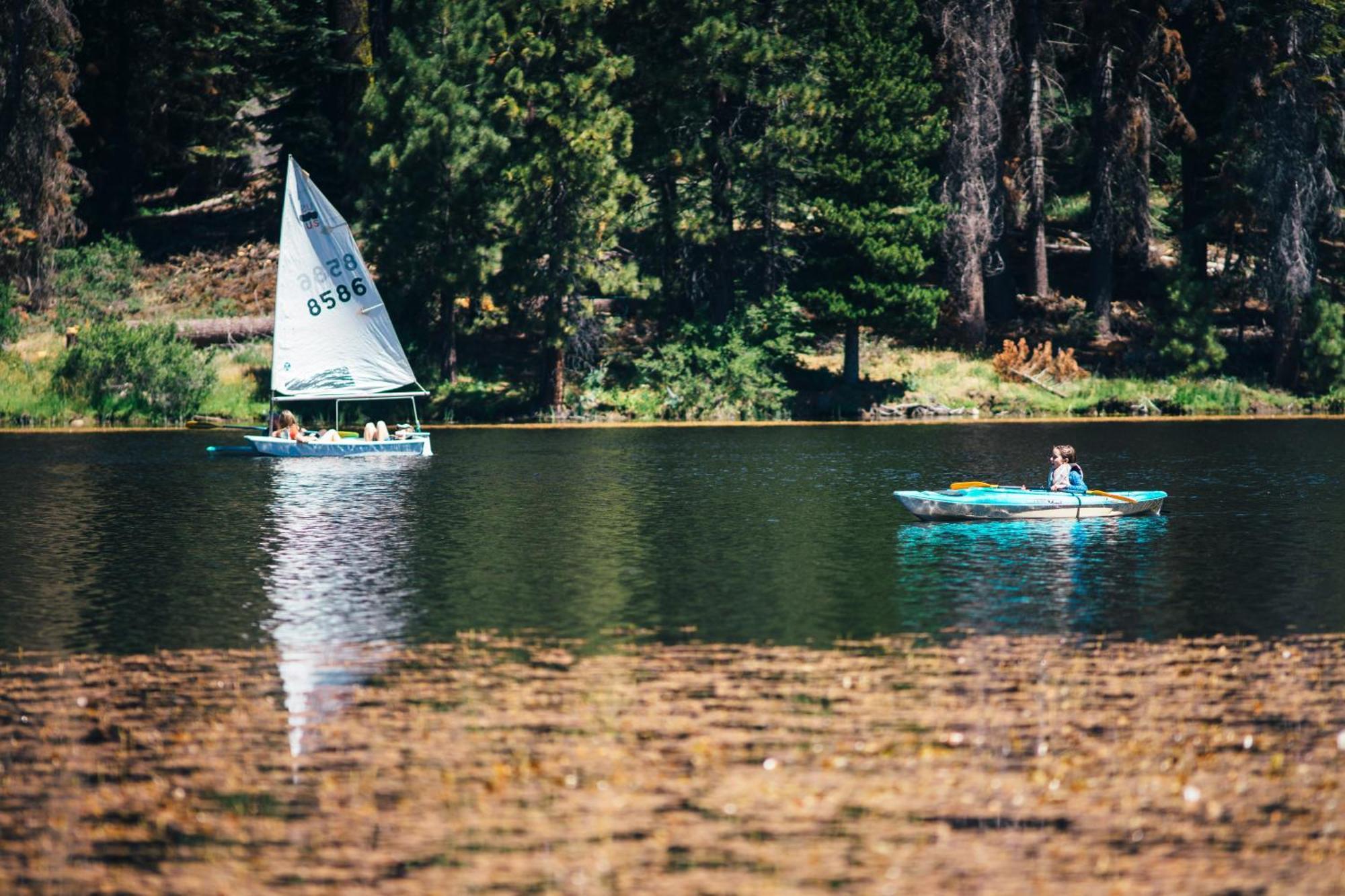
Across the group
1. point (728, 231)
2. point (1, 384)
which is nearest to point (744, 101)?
point (728, 231)

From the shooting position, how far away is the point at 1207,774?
15242 millimetres

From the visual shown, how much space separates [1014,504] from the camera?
113ft

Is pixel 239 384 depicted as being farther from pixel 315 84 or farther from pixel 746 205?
pixel 746 205

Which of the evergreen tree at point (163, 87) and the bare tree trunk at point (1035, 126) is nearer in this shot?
the bare tree trunk at point (1035, 126)

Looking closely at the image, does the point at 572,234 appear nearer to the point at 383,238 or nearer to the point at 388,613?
the point at 383,238

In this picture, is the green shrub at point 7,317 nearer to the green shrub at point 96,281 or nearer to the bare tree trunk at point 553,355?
the green shrub at point 96,281

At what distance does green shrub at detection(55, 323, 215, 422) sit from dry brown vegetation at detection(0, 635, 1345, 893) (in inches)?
1945

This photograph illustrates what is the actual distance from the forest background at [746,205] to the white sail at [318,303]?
1199cm

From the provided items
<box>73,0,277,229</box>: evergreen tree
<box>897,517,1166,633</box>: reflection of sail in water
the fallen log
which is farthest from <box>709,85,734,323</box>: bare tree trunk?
<box>897,517,1166,633</box>: reflection of sail in water

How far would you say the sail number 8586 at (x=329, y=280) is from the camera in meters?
56.0

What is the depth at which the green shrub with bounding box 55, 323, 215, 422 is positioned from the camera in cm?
6794

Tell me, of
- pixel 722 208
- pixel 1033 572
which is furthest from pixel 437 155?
pixel 1033 572

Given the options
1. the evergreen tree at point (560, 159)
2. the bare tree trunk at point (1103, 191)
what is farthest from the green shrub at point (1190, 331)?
the evergreen tree at point (560, 159)

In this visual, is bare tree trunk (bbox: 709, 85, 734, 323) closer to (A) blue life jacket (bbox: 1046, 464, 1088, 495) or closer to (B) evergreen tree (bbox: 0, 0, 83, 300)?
(B) evergreen tree (bbox: 0, 0, 83, 300)
